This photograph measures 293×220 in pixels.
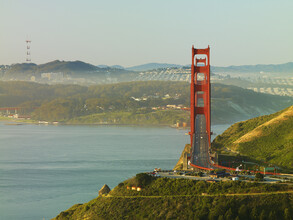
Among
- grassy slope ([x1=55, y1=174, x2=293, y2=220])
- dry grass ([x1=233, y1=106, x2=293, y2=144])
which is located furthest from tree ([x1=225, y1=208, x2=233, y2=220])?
dry grass ([x1=233, y1=106, x2=293, y2=144])

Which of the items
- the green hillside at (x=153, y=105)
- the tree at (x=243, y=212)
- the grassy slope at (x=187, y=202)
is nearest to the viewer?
the tree at (x=243, y=212)

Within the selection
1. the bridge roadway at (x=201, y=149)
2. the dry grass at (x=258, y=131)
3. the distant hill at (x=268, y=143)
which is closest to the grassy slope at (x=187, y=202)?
the bridge roadway at (x=201, y=149)

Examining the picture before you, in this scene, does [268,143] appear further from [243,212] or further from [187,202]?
[243,212]

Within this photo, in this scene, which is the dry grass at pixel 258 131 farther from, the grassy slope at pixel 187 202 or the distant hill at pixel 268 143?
the grassy slope at pixel 187 202

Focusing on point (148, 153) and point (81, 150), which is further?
point (81, 150)

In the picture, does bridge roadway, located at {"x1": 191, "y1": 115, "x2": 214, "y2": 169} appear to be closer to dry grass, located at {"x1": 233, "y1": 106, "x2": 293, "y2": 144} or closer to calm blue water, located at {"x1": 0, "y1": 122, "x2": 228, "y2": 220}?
dry grass, located at {"x1": 233, "y1": 106, "x2": 293, "y2": 144}

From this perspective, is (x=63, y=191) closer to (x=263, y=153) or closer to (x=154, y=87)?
(x=263, y=153)

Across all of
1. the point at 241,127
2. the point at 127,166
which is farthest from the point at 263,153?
the point at 127,166
